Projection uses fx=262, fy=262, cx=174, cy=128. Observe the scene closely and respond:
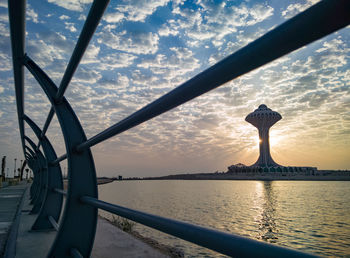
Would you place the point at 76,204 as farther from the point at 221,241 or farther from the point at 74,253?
the point at 221,241

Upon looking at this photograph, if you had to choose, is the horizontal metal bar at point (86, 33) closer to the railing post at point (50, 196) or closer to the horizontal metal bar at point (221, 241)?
the horizontal metal bar at point (221, 241)

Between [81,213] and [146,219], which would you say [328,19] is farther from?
[81,213]

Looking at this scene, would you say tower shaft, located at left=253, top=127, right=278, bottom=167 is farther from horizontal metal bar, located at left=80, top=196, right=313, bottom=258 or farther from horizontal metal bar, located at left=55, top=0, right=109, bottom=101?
horizontal metal bar, located at left=80, top=196, right=313, bottom=258

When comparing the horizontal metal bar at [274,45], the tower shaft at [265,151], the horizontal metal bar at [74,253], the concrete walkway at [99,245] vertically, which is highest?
the tower shaft at [265,151]

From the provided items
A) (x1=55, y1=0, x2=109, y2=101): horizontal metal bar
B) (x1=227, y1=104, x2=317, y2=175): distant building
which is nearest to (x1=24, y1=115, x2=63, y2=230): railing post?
(x1=55, y1=0, x2=109, y2=101): horizontal metal bar

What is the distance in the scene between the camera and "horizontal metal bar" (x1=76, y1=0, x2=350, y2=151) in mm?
404

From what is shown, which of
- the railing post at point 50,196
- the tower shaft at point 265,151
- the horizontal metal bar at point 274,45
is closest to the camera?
the horizontal metal bar at point 274,45

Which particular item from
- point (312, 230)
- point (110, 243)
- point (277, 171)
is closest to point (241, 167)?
point (277, 171)

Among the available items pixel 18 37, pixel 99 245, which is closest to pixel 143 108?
pixel 18 37

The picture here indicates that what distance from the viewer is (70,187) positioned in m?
1.83

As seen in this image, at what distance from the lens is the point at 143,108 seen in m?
0.98

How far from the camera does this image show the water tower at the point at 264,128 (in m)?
102

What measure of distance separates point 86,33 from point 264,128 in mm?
108941

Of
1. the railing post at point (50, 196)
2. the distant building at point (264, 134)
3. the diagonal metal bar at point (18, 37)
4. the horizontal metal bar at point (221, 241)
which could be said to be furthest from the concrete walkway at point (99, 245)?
the distant building at point (264, 134)
